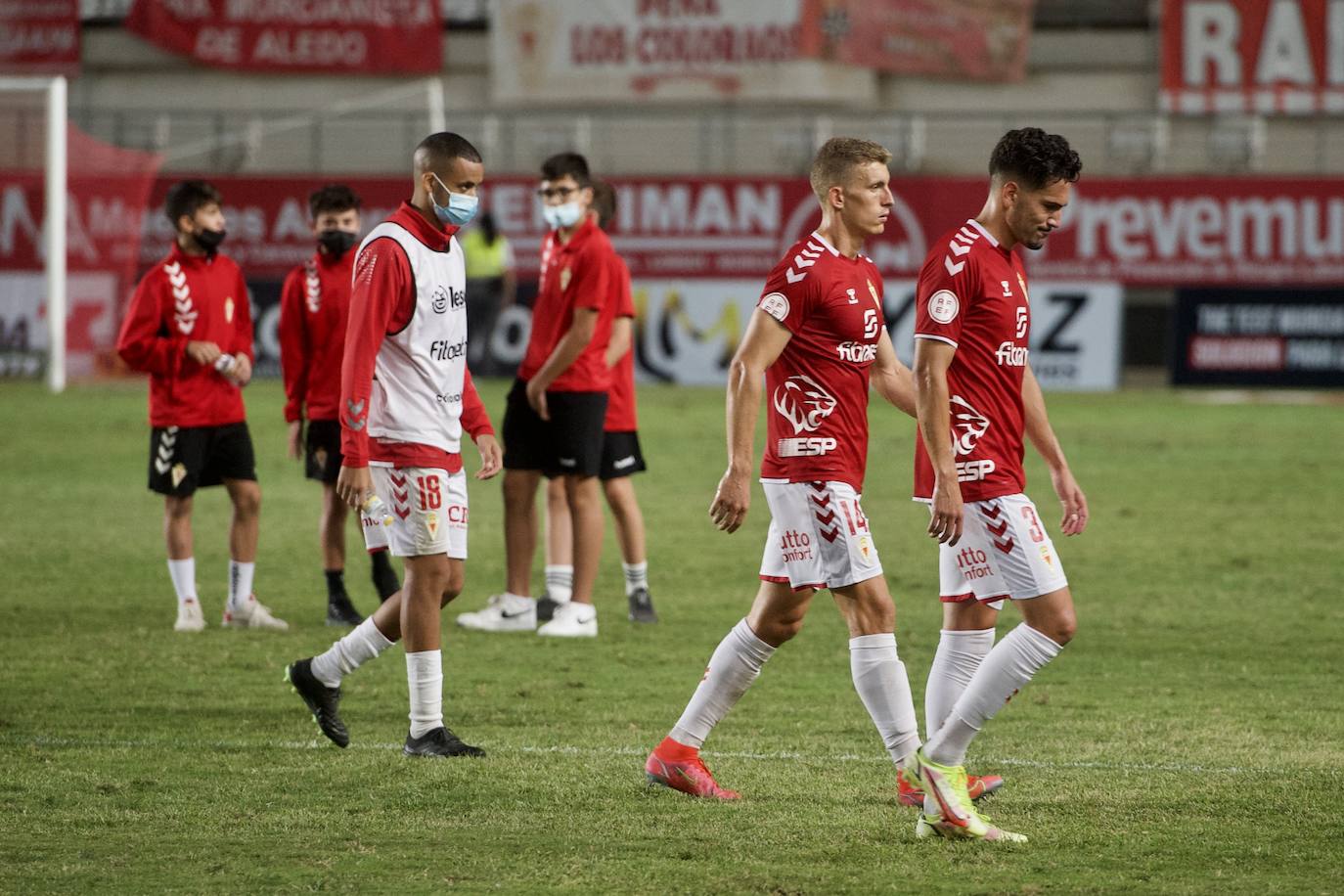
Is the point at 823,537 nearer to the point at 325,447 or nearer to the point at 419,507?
the point at 419,507

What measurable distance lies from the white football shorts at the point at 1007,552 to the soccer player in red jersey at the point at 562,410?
3.66 m

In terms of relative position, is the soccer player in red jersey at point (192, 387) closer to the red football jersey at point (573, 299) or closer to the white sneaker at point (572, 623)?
the white sneaker at point (572, 623)

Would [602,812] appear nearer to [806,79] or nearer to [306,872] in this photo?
[306,872]

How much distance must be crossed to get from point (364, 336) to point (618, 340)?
3.35 meters

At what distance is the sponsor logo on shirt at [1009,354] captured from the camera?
5445 millimetres

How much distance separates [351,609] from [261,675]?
1375 mm

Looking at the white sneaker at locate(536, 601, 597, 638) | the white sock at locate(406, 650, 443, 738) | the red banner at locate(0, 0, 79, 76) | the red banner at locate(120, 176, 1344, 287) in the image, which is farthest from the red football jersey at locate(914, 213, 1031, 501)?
the red banner at locate(0, 0, 79, 76)

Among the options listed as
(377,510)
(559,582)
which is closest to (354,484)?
(377,510)

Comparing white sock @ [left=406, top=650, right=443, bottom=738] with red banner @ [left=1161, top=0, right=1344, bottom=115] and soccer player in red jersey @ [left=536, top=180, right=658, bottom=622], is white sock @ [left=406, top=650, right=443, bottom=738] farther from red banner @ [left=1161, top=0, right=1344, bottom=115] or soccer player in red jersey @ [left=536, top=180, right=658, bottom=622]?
red banner @ [left=1161, top=0, right=1344, bottom=115]

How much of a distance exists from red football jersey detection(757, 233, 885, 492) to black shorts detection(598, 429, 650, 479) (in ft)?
12.3

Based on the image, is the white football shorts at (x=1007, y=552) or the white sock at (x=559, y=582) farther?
the white sock at (x=559, y=582)

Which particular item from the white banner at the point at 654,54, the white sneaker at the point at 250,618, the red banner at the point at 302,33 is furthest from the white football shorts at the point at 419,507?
the red banner at the point at 302,33

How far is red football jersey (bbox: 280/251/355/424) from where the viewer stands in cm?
902

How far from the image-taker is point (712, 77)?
3056cm
